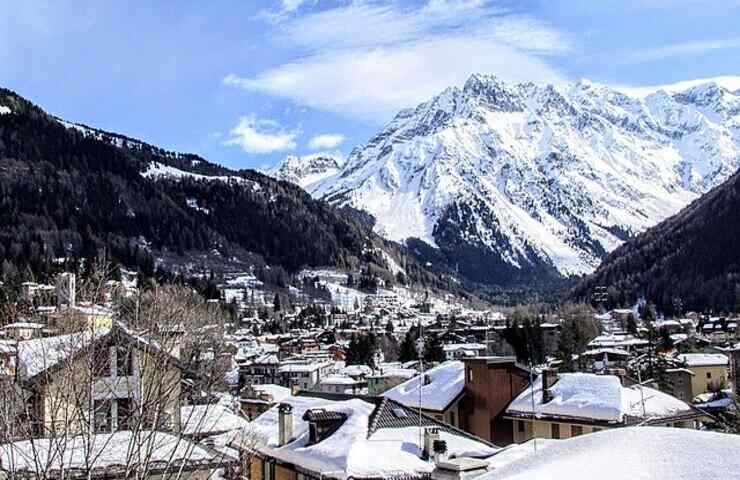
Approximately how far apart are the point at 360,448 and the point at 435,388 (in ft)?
40.7

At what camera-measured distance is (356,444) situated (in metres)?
22.5

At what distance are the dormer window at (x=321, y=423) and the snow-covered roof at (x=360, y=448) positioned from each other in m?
0.21

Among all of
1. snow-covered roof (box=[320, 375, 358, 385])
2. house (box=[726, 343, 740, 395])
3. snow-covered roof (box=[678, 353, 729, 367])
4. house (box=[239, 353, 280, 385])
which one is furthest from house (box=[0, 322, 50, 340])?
house (box=[239, 353, 280, 385])

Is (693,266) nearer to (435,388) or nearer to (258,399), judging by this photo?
(258,399)

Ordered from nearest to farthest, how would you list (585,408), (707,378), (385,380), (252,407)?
(585,408) < (252,407) < (707,378) < (385,380)

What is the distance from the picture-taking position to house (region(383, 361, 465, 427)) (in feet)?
106

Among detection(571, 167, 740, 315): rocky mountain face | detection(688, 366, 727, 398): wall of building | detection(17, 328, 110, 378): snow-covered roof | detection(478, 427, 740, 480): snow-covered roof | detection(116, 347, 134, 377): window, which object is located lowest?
detection(688, 366, 727, 398): wall of building

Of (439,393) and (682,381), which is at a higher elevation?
(439,393)

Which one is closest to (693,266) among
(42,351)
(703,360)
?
(703,360)

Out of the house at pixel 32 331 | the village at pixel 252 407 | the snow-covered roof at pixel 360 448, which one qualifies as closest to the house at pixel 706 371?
the village at pixel 252 407

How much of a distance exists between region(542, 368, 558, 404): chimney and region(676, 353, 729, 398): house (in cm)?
3812

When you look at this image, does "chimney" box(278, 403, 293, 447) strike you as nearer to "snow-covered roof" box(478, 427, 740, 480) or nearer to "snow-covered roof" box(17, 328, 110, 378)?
"snow-covered roof" box(17, 328, 110, 378)

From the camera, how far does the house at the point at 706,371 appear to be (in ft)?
218

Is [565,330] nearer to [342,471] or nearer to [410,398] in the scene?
[410,398]
